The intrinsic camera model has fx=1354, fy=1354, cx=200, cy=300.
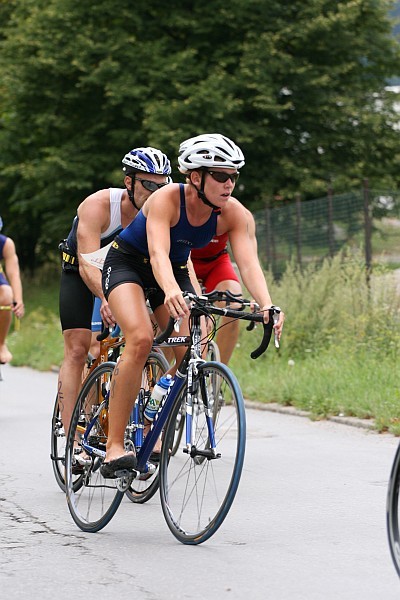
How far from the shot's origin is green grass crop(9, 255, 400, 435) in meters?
11.4

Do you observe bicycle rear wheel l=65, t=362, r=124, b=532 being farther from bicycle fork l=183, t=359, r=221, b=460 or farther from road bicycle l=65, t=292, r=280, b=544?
bicycle fork l=183, t=359, r=221, b=460

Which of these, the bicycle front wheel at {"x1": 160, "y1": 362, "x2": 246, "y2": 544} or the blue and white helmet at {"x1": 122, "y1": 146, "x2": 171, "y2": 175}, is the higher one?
the blue and white helmet at {"x1": 122, "y1": 146, "x2": 171, "y2": 175}

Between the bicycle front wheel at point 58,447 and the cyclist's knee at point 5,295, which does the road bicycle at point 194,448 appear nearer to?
the bicycle front wheel at point 58,447

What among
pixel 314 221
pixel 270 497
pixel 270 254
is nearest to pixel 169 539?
pixel 270 497

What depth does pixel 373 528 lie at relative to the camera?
644 centimetres

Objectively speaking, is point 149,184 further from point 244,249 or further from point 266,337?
point 266,337

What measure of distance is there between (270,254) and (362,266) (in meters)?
4.67

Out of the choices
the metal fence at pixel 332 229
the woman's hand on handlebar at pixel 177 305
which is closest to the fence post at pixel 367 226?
the metal fence at pixel 332 229

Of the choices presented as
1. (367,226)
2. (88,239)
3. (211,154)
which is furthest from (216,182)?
(367,226)

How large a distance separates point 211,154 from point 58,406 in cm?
230

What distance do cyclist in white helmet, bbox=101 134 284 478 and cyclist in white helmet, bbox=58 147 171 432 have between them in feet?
3.04

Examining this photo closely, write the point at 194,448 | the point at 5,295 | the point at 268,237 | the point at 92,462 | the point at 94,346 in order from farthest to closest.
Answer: the point at 268,237
the point at 5,295
the point at 94,346
the point at 92,462
the point at 194,448

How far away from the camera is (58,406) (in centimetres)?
794

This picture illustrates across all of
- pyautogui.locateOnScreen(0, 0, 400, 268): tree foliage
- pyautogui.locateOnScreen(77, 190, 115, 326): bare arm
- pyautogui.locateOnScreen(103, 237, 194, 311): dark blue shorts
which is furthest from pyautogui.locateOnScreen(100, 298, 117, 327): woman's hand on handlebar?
pyautogui.locateOnScreen(0, 0, 400, 268): tree foliage
